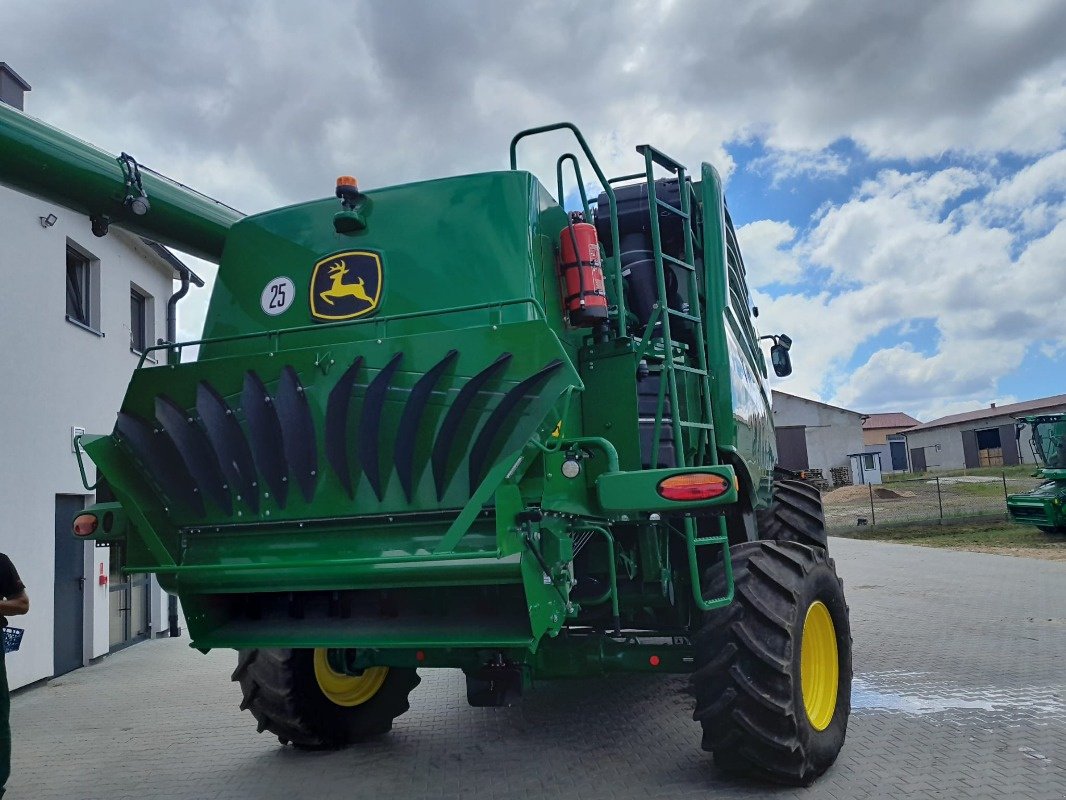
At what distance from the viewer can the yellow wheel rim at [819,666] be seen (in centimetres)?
468

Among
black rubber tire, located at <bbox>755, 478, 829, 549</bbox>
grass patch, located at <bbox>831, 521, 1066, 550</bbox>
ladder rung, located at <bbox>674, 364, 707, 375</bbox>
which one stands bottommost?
grass patch, located at <bbox>831, 521, 1066, 550</bbox>

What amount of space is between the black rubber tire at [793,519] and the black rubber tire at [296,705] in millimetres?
2983

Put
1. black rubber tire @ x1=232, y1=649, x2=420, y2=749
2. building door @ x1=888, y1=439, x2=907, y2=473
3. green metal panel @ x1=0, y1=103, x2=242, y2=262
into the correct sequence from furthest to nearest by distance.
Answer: building door @ x1=888, y1=439, x2=907, y2=473 < black rubber tire @ x1=232, y1=649, x2=420, y2=749 < green metal panel @ x1=0, y1=103, x2=242, y2=262

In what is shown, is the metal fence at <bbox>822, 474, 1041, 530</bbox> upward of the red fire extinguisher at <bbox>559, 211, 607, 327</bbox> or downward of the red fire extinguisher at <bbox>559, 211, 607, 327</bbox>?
downward

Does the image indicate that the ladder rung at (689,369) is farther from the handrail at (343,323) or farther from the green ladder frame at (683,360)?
the handrail at (343,323)

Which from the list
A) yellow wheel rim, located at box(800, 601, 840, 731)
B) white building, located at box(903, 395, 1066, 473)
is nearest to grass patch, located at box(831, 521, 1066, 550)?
yellow wheel rim, located at box(800, 601, 840, 731)

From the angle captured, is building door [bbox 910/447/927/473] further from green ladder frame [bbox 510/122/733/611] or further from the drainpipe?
green ladder frame [bbox 510/122/733/611]

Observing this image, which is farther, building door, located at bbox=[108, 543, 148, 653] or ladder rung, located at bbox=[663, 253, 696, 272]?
building door, located at bbox=[108, 543, 148, 653]

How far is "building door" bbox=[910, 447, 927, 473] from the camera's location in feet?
175

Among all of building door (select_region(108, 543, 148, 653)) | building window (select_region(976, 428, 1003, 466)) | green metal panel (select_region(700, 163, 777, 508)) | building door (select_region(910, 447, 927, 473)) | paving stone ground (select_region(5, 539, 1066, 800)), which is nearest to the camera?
paving stone ground (select_region(5, 539, 1066, 800))

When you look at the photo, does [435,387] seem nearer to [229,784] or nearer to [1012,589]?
[229,784]

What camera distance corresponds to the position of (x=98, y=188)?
455 cm

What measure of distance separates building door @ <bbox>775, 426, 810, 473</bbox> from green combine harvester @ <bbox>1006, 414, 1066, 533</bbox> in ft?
79.3

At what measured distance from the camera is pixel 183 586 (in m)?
4.06
